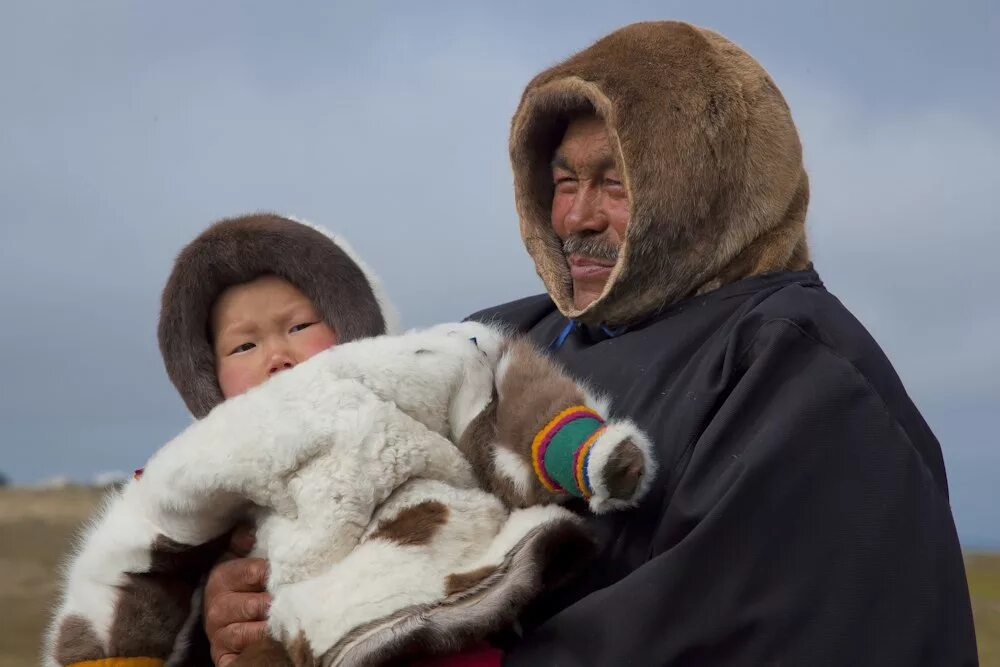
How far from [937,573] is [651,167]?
1.06 m

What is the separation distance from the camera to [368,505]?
184cm

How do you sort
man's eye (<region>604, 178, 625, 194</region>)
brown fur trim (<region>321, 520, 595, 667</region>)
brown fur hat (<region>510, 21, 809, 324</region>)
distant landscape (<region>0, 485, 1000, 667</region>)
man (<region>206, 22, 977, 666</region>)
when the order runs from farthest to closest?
distant landscape (<region>0, 485, 1000, 667</region>) < man's eye (<region>604, 178, 625, 194</region>) < brown fur hat (<region>510, 21, 809, 324</region>) < man (<region>206, 22, 977, 666</region>) < brown fur trim (<region>321, 520, 595, 667</region>)

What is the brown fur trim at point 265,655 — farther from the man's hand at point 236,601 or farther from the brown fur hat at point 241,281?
the brown fur hat at point 241,281

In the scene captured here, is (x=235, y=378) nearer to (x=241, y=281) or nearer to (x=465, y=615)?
(x=241, y=281)

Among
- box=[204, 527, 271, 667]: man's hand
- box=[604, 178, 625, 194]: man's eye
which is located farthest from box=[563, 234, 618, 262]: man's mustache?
box=[204, 527, 271, 667]: man's hand

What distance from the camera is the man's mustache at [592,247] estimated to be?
2617 mm

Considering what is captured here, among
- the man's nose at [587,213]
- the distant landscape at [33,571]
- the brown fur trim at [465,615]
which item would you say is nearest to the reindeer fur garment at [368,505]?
the brown fur trim at [465,615]

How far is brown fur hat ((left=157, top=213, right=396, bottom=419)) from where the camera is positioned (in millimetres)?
2369

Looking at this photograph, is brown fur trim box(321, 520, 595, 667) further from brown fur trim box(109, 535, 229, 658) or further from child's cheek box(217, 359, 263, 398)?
child's cheek box(217, 359, 263, 398)

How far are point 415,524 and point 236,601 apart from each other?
0.42 metres

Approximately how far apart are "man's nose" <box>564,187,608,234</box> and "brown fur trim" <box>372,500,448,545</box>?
104 cm

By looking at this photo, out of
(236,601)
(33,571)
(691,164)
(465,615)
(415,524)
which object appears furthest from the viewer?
(33,571)

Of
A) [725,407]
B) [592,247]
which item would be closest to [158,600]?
[725,407]

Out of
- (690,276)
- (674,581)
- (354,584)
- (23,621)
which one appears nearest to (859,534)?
(674,581)
